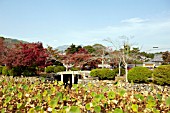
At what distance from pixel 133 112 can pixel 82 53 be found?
83.1 ft

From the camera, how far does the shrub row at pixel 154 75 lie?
12254 mm

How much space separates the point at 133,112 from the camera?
8.46ft

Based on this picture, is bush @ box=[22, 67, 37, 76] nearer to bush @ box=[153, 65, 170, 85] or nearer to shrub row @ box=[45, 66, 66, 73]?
shrub row @ box=[45, 66, 66, 73]

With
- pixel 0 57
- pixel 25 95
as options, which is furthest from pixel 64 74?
pixel 25 95

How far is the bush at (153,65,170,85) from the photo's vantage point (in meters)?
12.2

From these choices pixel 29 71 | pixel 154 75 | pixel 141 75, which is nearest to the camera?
pixel 154 75

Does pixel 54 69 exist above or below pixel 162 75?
below

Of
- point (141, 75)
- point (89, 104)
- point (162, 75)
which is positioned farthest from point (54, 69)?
point (89, 104)

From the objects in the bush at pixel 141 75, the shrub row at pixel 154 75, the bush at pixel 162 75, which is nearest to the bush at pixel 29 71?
the shrub row at pixel 154 75

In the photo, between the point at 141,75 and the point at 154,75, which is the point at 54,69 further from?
the point at 154,75

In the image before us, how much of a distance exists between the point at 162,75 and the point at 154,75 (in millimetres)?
608

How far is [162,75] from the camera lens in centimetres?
1241

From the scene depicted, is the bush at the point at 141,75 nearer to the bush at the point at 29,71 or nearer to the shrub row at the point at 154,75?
the shrub row at the point at 154,75

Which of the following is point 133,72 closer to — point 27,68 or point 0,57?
point 27,68
